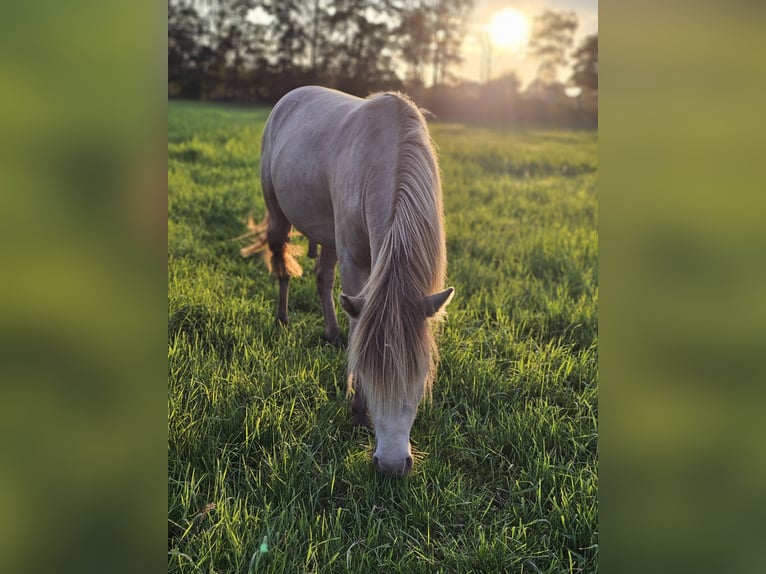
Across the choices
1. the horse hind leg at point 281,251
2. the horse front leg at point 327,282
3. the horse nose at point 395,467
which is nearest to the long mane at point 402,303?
the horse nose at point 395,467

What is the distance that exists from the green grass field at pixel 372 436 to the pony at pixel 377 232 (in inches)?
10.2

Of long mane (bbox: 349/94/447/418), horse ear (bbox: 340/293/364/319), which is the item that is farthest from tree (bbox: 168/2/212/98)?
horse ear (bbox: 340/293/364/319)

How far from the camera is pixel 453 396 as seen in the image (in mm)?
3070

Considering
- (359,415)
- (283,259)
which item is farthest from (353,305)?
(283,259)

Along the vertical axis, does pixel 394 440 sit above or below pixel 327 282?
below

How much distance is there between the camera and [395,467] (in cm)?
221
